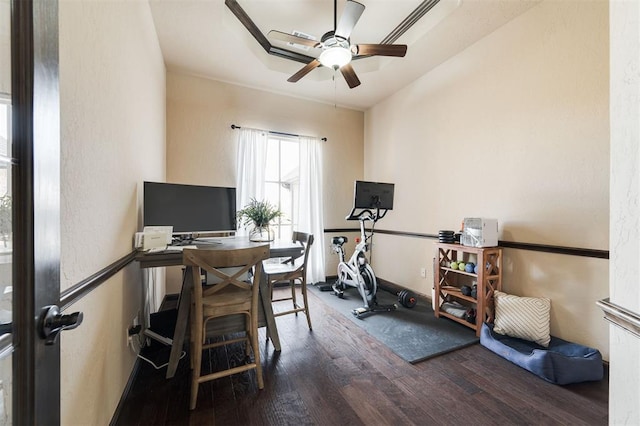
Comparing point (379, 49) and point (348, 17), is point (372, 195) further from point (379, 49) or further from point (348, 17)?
point (348, 17)

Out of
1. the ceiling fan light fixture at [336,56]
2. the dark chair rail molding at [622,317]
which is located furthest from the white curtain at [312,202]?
the dark chair rail molding at [622,317]

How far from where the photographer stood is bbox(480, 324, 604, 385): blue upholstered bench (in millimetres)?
1755

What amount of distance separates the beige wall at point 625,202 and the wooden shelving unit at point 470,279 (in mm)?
1597

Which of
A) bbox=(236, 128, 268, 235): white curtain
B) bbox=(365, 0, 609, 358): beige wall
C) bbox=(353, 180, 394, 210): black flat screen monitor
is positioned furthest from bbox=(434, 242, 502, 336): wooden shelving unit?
bbox=(236, 128, 268, 235): white curtain

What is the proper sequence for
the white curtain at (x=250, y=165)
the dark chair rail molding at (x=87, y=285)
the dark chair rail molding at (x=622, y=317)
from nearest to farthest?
the dark chair rail molding at (x=622, y=317)
the dark chair rail molding at (x=87, y=285)
the white curtain at (x=250, y=165)

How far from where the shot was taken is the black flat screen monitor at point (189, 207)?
86.0 inches

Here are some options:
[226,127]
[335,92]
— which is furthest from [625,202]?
[226,127]

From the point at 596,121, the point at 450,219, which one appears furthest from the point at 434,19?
the point at 450,219

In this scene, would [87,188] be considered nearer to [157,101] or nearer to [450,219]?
[157,101]

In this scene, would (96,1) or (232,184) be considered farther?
(232,184)

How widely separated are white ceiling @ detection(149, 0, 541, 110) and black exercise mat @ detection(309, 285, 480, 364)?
2.99 metres

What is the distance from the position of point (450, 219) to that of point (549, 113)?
134cm

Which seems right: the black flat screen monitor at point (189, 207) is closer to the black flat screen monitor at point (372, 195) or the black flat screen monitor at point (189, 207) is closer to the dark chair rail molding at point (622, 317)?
the black flat screen monitor at point (372, 195)

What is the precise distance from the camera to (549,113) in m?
2.25
